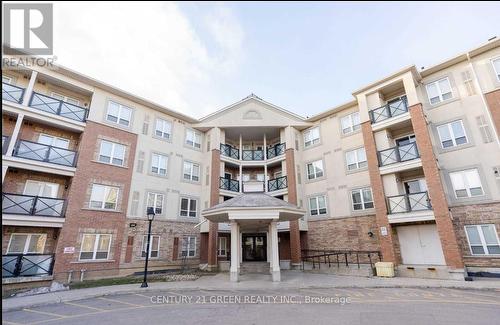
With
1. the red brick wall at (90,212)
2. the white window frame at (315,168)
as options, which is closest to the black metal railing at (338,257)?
the white window frame at (315,168)

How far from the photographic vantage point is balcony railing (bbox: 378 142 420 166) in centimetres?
1784

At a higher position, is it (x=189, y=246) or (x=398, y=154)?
(x=398, y=154)

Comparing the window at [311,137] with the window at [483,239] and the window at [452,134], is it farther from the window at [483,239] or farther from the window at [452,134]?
the window at [483,239]

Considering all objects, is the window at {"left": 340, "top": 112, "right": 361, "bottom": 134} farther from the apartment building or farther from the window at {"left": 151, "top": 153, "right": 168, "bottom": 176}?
the window at {"left": 151, "top": 153, "right": 168, "bottom": 176}

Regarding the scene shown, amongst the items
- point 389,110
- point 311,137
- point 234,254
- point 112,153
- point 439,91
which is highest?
A: point 439,91

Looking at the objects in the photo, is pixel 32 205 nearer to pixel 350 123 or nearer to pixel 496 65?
pixel 350 123

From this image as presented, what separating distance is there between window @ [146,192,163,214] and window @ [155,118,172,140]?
16.4 ft

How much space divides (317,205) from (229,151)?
9359 mm

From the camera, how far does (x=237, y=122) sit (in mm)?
25047

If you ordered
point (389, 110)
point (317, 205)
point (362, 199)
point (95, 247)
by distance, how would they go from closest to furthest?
1. point (95, 247)
2. point (389, 110)
3. point (362, 199)
4. point (317, 205)

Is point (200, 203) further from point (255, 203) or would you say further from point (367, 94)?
point (367, 94)

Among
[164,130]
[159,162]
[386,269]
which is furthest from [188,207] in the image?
[386,269]

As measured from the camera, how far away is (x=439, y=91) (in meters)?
18.5

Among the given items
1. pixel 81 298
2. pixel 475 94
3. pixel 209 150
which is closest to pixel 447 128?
pixel 475 94
